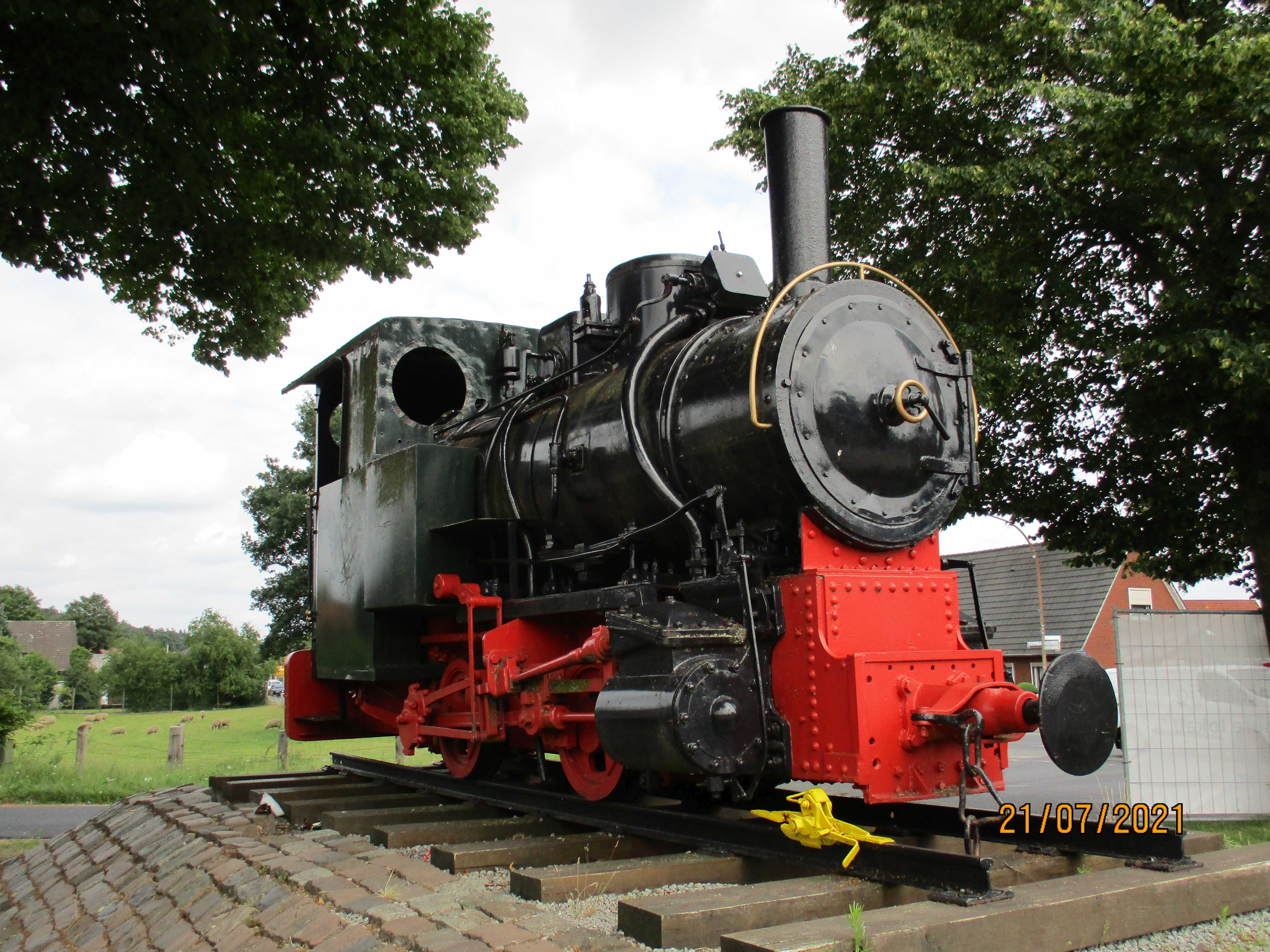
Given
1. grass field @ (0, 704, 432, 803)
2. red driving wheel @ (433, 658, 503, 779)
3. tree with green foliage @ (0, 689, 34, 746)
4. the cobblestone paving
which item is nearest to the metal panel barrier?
red driving wheel @ (433, 658, 503, 779)

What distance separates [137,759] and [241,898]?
1410 centimetres

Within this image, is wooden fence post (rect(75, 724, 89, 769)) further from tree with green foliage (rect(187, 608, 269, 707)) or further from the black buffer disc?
tree with green foliage (rect(187, 608, 269, 707))

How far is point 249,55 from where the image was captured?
22.3 ft

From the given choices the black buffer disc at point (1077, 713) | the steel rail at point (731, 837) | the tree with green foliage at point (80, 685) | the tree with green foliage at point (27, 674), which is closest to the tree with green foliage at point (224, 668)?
the tree with green foliage at point (27, 674)

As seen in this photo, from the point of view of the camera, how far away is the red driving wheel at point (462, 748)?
648 centimetres

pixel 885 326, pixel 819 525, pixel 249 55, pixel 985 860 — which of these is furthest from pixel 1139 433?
pixel 249 55

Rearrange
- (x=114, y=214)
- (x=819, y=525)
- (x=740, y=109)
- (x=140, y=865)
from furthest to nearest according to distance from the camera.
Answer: (x=740, y=109), (x=114, y=214), (x=140, y=865), (x=819, y=525)

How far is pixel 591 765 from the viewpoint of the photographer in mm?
5641

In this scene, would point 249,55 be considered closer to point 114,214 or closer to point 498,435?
point 114,214

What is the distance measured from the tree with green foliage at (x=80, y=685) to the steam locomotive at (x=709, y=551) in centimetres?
5701

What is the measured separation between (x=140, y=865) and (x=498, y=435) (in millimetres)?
3225

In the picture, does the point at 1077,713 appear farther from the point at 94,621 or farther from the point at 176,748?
the point at 94,621

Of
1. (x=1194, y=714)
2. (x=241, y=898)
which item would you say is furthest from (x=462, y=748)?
(x=1194, y=714)

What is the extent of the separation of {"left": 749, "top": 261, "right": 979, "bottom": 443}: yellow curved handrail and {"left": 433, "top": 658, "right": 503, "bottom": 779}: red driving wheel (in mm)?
2925
